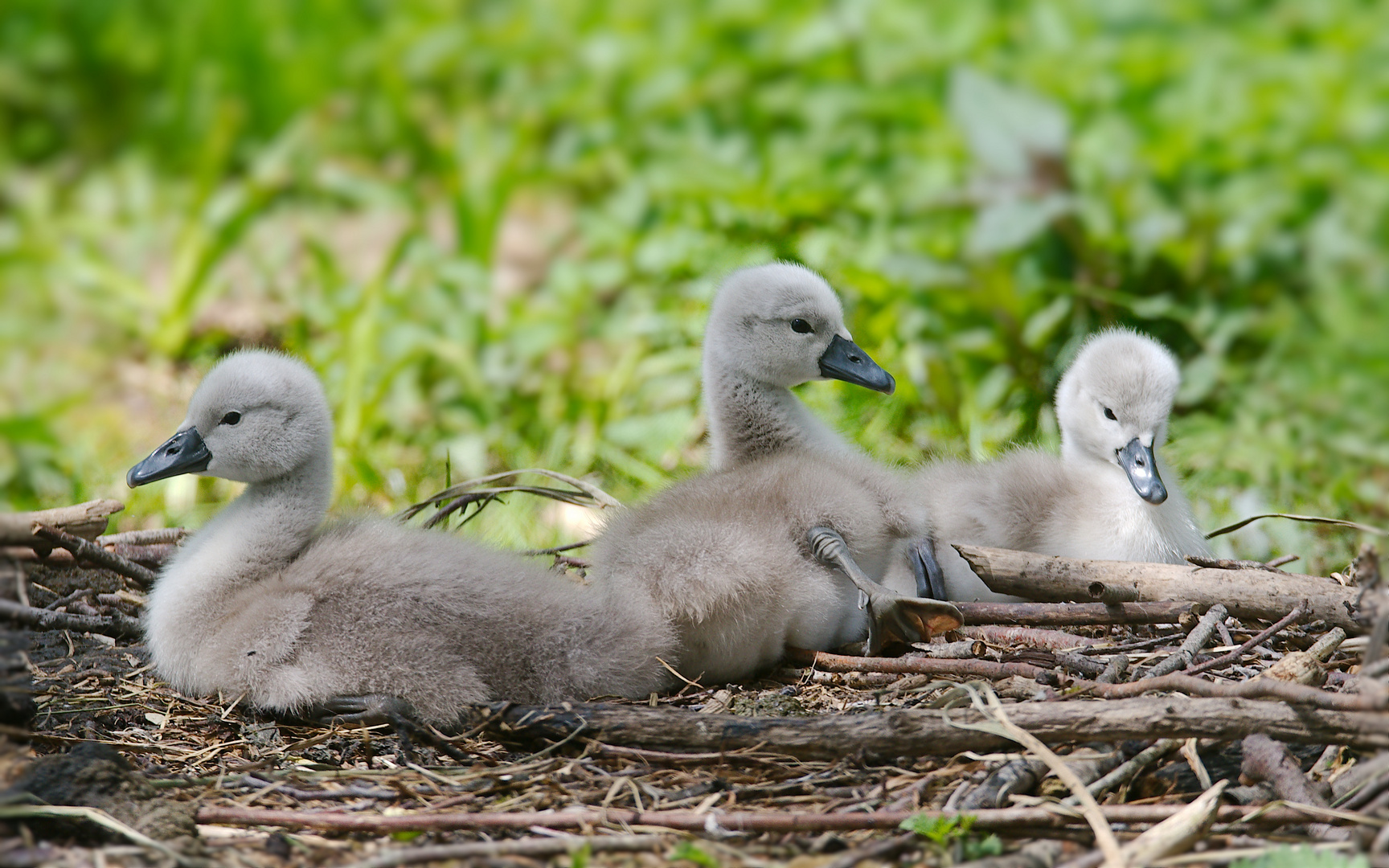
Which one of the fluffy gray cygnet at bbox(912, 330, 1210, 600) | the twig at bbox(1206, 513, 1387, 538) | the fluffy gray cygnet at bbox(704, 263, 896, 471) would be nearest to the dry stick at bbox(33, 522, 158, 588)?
the fluffy gray cygnet at bbox(704, 263, 896, 471)

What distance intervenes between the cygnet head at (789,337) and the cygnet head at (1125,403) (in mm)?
545

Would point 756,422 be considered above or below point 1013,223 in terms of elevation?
below

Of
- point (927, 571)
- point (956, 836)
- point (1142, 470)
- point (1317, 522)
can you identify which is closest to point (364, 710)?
point (956, 836)

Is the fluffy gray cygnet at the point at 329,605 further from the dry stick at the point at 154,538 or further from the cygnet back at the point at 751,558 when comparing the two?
the dry stick at the point at 154,538

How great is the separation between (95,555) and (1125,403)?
2.78 metres

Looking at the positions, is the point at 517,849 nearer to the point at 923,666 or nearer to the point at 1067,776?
the point at 1067,776

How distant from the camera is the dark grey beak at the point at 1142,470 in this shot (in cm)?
333

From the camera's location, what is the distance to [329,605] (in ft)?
9.61

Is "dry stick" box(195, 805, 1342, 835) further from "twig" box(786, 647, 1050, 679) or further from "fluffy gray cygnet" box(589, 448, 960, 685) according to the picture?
"fluffy gray cygnet" box(589, 448, 960, 685)

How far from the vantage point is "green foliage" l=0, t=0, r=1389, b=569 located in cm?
582

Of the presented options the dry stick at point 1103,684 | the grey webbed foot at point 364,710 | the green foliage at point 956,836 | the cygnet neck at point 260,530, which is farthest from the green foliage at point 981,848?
the cygnet neck at point 260,530

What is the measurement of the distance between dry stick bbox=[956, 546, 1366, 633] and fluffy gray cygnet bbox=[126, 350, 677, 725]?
32.6 inches

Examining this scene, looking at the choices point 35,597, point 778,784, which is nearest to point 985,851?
point 778,784

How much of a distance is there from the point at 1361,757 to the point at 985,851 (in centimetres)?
85
